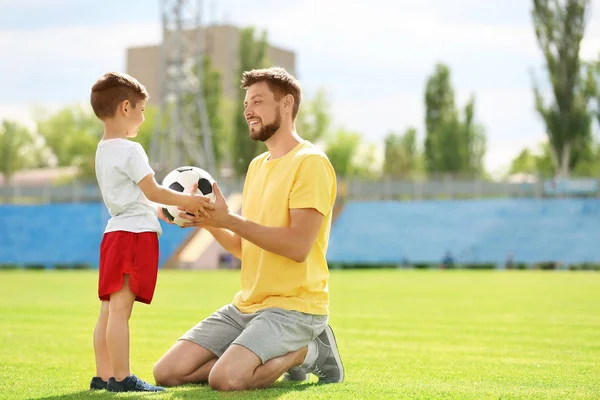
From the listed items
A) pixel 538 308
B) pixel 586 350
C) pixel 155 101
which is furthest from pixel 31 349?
pixel 155 101

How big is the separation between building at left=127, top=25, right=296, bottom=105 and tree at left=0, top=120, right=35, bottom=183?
13025 millimetres

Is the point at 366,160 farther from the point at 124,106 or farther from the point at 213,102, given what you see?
the point at 124,106

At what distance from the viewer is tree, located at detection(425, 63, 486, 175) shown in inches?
2263

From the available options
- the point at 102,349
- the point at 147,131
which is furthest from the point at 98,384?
the point at 147,131

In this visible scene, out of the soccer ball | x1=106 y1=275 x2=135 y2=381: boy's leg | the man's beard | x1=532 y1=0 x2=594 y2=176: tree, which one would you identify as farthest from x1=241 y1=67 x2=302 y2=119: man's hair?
x1=532 y1=0 x2=594 y2=176: tree

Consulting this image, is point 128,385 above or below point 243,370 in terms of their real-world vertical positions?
below

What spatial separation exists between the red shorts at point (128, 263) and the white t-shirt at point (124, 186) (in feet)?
0.21

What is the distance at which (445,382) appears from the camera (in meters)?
6.31

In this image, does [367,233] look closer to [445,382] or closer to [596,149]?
[596,149]

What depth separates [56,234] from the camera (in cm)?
4322

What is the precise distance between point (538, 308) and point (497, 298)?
Result: 288 centimetres

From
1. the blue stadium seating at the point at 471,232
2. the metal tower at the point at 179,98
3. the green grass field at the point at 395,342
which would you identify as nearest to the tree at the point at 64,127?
the metal tower at the point at 179,98

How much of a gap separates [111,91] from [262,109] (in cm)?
101

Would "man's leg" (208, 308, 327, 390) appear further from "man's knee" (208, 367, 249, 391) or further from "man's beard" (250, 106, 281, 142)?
"man's beard" (250, 106, 281, 142)
